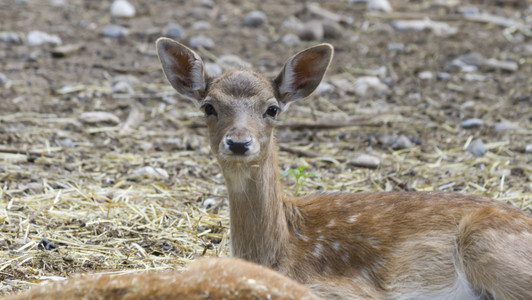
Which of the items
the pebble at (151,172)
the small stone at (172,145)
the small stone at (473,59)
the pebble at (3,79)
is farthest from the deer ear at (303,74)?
the small stone at (473,59)

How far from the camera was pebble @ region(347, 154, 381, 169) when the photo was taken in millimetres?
8445

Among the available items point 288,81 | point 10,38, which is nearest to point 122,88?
point 10,38

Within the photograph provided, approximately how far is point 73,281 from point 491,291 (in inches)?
124

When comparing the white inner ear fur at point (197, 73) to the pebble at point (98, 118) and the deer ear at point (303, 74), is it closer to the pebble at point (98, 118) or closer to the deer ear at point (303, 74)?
the deer ear at point (303, 74)

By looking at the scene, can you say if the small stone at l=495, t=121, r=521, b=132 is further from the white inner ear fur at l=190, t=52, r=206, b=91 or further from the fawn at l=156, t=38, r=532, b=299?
the white inner ear fur at l=190, t=52, r=206, b=91

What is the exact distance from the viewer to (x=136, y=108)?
33.7 feet

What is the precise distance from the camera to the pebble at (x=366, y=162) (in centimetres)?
845

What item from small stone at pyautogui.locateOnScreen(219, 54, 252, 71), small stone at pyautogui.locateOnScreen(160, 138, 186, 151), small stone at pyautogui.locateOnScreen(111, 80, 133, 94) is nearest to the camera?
small stone at pyautogui.locateOnScreen(160, 138, 186, 151)

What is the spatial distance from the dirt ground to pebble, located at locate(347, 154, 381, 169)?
65mm

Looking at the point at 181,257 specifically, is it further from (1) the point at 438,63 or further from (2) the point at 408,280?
(1) the point at 438,63

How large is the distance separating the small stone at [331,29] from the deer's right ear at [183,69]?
7.44m

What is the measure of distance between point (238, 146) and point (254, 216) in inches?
28.7

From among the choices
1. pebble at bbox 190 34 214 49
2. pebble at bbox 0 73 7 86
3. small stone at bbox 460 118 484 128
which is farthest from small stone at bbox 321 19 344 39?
pebble at bbox 0 73 7 86

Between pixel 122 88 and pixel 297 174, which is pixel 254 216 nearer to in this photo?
pixel 297 174
